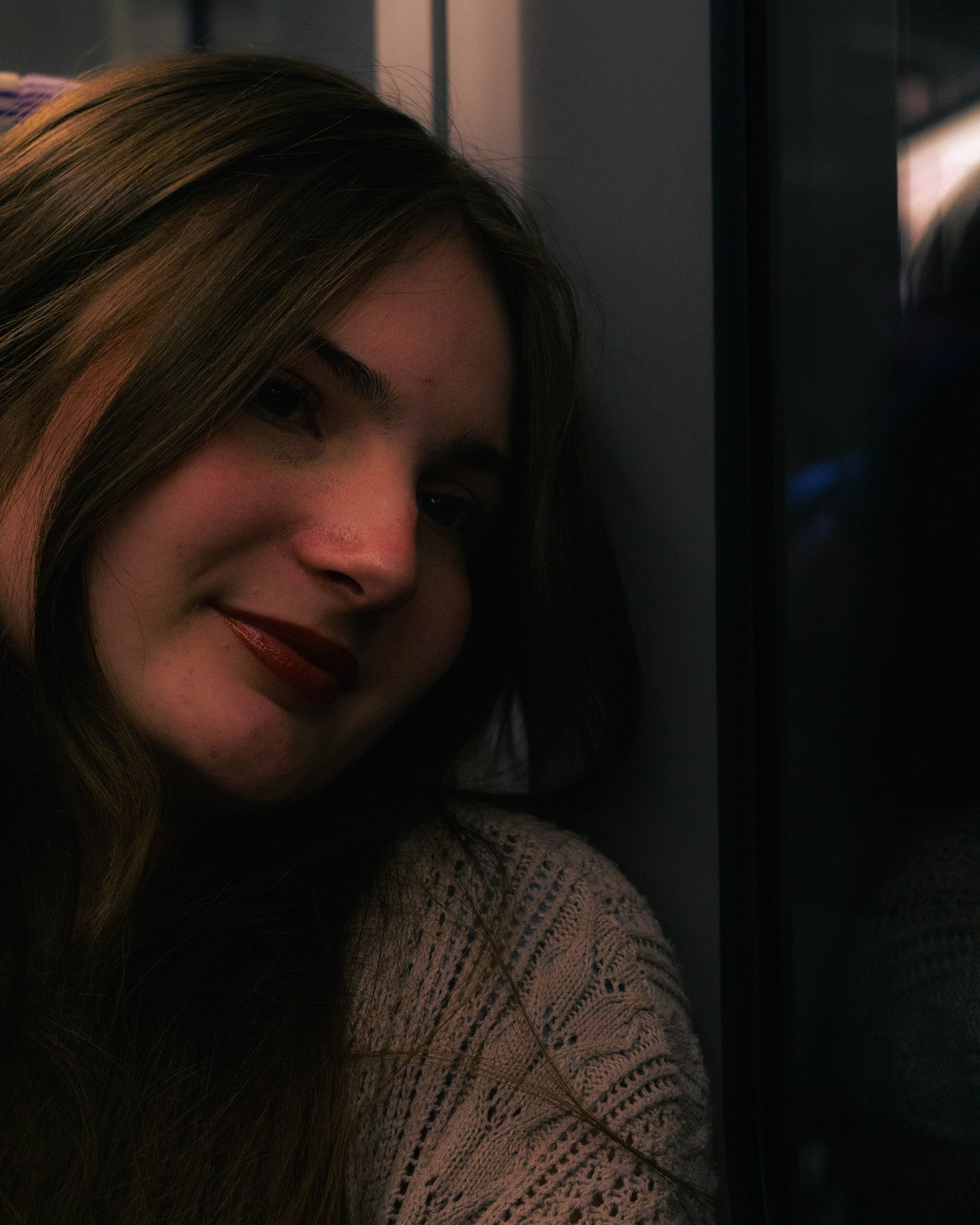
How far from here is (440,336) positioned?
822 millimetres

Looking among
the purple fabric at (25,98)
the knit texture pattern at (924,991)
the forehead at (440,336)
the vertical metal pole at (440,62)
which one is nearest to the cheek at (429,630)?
the forehead at (440,336)

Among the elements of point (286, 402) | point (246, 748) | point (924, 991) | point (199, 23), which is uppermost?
point (199, 23)

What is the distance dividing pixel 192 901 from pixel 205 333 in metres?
0.49

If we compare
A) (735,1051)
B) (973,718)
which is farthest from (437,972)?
(973,718)

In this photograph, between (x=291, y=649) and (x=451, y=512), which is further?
(x=451, y=512)

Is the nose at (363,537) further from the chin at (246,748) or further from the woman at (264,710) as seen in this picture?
the chin at (246,748)

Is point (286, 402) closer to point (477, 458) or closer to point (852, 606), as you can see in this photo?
point (477, 458)

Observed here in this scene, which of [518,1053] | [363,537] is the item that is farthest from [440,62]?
[518,1053]

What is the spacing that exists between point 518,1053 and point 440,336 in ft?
1.95

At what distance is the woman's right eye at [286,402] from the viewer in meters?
0.78

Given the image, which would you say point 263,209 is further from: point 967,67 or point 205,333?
point 967,67

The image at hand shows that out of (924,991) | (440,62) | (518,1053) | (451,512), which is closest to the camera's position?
(924,991)

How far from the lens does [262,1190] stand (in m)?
0.75

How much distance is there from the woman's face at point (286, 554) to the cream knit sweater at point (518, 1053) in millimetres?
178
